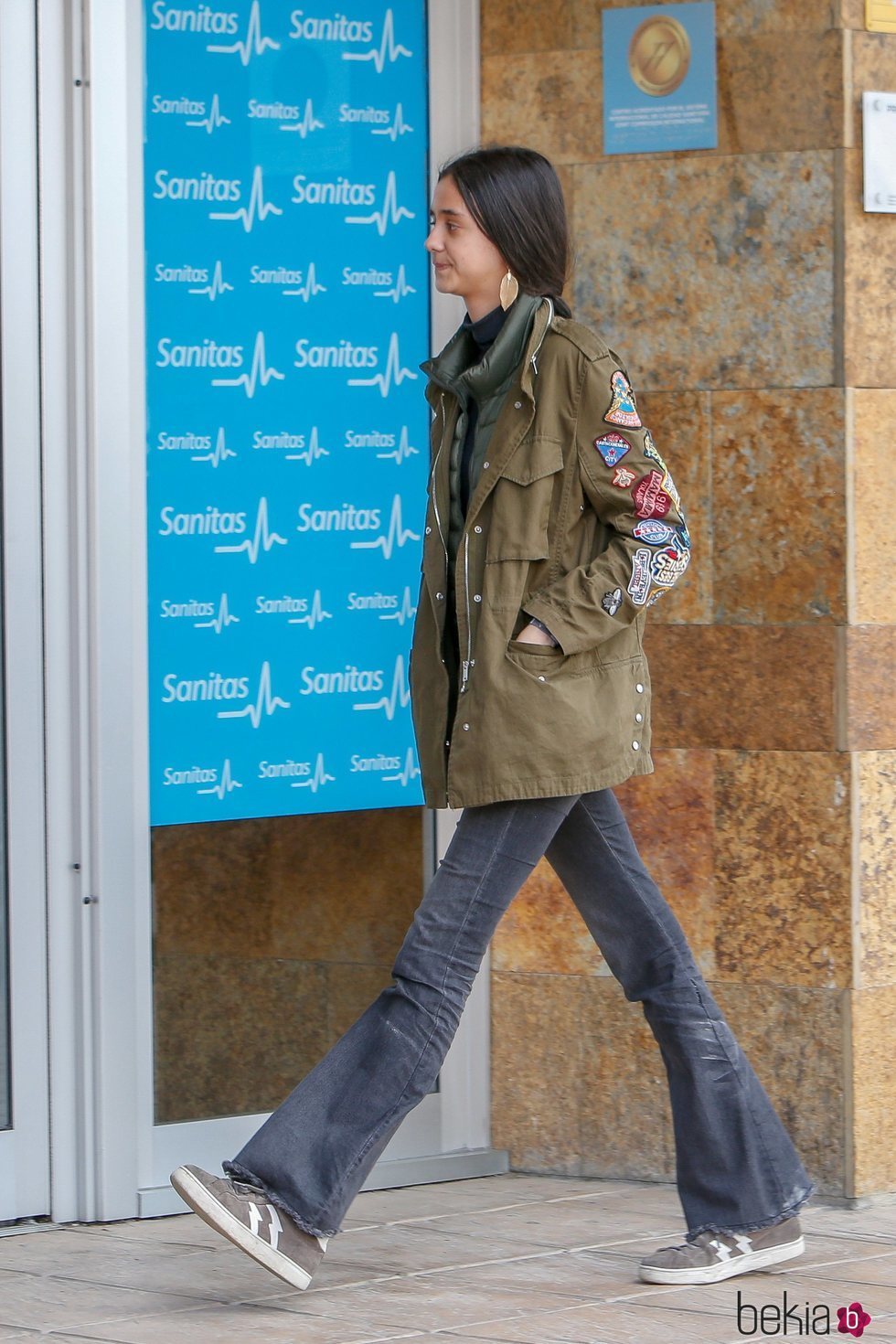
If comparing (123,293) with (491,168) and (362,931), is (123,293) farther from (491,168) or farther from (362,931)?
(362,931)

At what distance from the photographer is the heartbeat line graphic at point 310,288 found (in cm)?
485

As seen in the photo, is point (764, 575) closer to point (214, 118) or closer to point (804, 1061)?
point (804, 1061)

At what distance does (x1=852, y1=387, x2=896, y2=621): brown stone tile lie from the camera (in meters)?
4.67

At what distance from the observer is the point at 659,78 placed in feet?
16.0

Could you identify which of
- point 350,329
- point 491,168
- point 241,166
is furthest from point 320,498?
point 491,168

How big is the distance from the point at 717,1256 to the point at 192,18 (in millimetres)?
2882

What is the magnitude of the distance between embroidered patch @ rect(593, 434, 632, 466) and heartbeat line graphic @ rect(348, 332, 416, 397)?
1.24m


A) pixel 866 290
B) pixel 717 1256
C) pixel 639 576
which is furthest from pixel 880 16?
pixel 717 1256

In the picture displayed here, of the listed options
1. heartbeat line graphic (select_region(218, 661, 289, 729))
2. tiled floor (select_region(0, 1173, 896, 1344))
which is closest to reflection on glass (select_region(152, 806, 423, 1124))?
heartbeat line graphic (select_region(218, 661, 289, 729))

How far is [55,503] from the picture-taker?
4.53m

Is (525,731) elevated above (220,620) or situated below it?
below

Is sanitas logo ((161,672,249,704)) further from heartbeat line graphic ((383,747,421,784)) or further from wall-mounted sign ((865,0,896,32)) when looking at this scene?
wall-mounted sign ((865,0,896,32))

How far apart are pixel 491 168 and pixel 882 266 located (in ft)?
3.86

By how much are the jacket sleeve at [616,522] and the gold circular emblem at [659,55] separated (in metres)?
1.27
